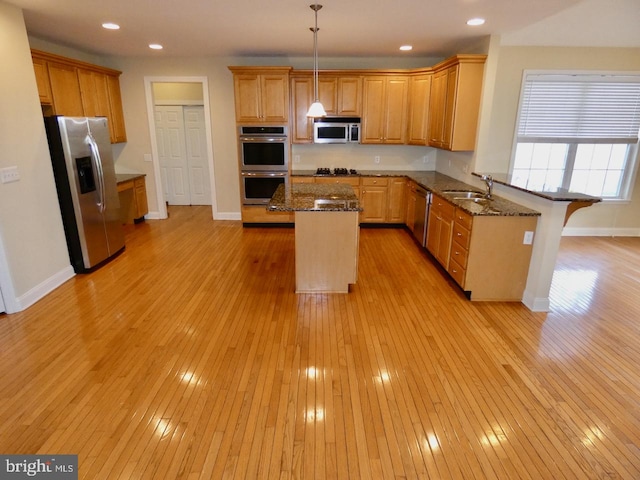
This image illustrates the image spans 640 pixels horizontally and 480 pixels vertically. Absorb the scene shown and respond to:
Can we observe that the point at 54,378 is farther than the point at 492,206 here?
No

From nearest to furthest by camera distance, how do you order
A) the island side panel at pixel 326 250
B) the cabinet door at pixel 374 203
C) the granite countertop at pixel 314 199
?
the granite countertop at pixel 314 199 < the island side panel at pixel 326 250 < the cabinet door at pixel 374 203

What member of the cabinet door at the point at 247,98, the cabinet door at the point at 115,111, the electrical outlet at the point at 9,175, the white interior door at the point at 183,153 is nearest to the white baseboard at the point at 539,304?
the cabinet door at the point at 247,98

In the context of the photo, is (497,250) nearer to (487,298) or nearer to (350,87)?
(487,298)

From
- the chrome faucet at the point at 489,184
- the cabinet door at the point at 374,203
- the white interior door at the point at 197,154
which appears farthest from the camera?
the white interior door at the point at 197,154

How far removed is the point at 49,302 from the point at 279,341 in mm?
2353

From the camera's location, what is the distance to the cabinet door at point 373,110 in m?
5.72

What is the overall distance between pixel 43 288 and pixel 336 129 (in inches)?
170

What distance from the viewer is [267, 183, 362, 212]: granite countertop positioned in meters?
3.50

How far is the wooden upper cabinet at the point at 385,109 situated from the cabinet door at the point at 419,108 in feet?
0.32

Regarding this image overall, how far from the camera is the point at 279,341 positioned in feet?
9.55

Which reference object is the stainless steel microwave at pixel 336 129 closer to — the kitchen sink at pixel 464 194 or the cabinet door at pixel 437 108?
the cabinet door at pixel 437 108

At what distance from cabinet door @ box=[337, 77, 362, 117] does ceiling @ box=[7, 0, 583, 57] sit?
1.45 ft

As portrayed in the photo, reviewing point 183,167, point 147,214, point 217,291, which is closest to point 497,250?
point 217,291

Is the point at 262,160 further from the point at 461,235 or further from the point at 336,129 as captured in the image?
the point at 461,235
